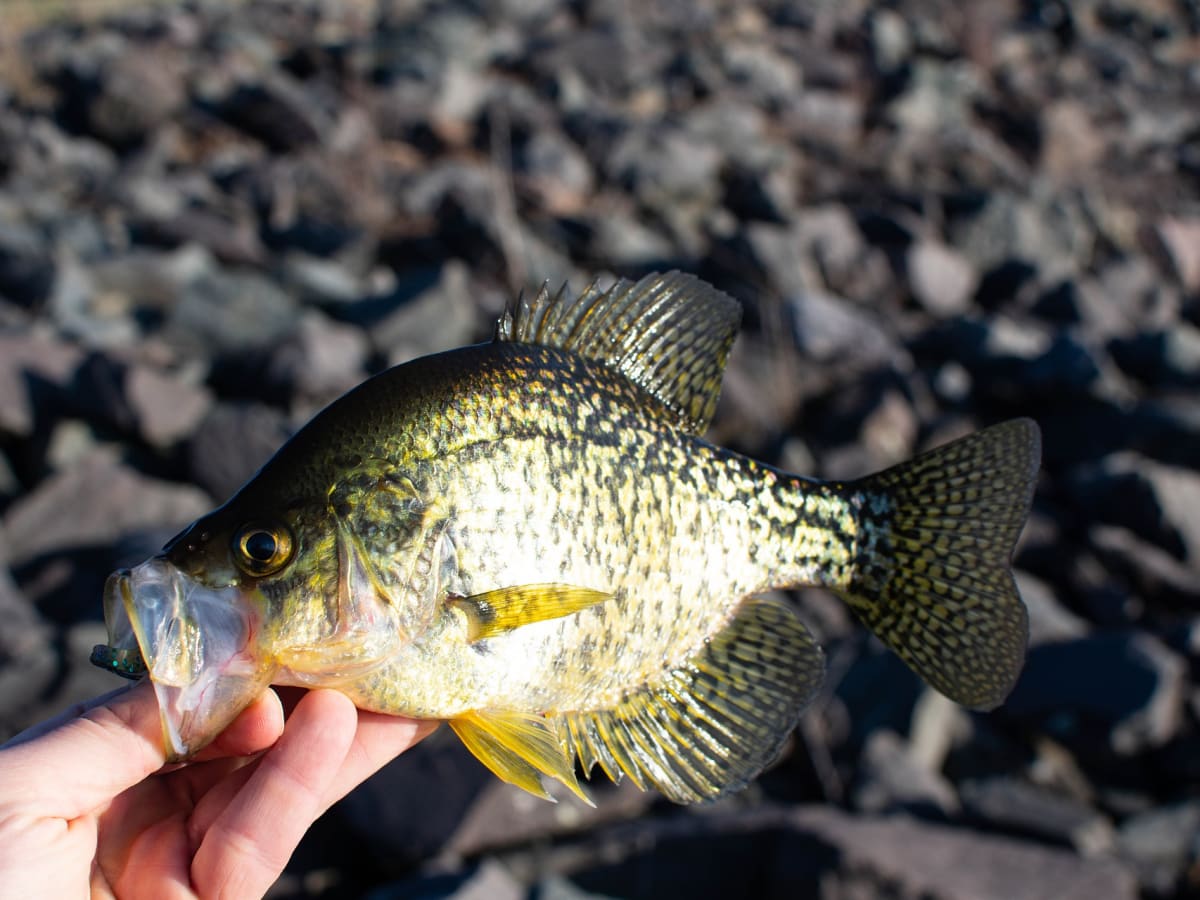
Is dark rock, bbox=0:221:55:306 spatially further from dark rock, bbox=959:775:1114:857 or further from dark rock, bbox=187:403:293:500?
dark rock, bbox=959:775:1114:857

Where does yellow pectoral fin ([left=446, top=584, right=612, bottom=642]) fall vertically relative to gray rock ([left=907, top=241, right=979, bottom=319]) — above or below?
above

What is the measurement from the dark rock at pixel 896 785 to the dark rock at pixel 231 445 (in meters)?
4.07

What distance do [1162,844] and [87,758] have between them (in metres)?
5.69

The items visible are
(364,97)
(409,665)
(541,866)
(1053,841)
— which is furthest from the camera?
(364,97)

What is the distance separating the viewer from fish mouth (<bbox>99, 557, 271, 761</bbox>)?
6.78ft

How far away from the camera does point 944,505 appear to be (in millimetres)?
2744

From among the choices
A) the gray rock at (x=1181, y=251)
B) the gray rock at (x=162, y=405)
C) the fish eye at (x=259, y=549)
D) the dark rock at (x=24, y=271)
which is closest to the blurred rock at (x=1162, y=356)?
the gray rock at (x=1181, y=251)

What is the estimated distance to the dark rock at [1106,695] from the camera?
6.47m

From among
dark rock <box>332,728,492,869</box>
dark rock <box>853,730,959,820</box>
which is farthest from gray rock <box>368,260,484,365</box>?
dark rock <box>853,730,959,820</box>

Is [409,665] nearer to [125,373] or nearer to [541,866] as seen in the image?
[541,866]

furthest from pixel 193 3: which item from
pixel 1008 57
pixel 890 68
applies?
pixel 1008 57

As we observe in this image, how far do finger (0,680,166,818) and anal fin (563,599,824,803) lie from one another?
892mm

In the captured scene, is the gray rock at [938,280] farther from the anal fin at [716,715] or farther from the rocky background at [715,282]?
the anal fin at [716,715]

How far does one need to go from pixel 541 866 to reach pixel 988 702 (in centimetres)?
330
